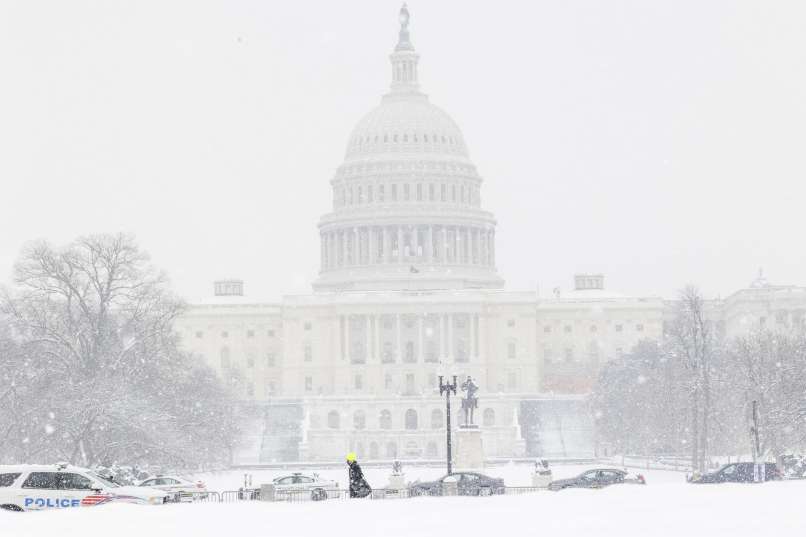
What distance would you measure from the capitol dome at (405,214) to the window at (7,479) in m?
143

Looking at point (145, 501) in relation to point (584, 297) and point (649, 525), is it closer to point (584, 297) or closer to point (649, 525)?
point (649, 525)

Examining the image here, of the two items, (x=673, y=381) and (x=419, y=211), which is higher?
(x=419, y=211)

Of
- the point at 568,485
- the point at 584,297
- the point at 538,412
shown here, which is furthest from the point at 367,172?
the point at 568,485

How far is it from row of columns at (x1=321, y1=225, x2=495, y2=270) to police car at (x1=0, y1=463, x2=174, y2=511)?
145 metres

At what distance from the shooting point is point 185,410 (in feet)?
289

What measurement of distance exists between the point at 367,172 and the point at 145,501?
14807 cm

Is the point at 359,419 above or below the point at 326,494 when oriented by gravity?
above

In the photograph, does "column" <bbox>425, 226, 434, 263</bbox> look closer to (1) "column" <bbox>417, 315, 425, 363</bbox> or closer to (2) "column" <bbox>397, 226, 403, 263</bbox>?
(2) "column" <bbox>397, 226, 403, 263</bbox>

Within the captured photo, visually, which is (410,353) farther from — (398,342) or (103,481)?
(103,481)

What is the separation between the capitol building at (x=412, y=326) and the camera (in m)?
150

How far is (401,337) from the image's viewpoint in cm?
17688

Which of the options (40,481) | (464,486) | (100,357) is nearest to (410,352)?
(100,357)

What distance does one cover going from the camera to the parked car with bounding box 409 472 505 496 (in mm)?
58094

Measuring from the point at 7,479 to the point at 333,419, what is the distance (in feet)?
358
